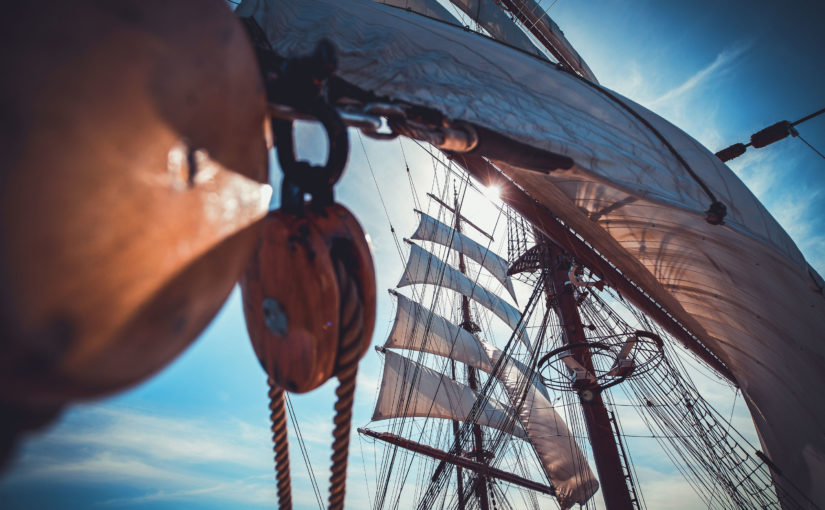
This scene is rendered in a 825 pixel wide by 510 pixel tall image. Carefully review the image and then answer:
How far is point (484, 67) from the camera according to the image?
220 centimetres

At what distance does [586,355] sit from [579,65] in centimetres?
916

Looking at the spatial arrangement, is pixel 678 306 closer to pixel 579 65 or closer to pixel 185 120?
pixel 185 120

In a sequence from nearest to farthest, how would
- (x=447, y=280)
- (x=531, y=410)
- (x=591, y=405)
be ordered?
(x=591, y=405) < (x=531, y=410) < (x=447, y=280)

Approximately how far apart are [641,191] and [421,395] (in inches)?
673

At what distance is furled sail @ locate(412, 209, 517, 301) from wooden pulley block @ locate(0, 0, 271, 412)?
21.3m

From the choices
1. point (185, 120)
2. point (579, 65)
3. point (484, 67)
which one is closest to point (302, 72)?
point (185, 120)

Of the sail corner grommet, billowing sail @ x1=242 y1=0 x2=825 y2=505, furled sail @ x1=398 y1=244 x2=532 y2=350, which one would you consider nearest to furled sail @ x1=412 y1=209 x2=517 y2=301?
furled sail @ x1=398 y1=244 x2=532 y2=350

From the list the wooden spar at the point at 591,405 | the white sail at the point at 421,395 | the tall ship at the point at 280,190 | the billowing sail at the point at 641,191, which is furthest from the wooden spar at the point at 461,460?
the tall ship at the point at 280,190

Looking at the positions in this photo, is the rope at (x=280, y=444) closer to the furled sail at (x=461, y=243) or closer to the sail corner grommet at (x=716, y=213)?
the sail corner grommet at (x=716, y=213)

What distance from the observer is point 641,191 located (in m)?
2.01

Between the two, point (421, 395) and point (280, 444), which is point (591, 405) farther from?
point (421, 395)

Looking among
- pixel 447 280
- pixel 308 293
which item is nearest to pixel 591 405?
pixel 308 293

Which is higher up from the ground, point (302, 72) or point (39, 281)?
point (302, 72)

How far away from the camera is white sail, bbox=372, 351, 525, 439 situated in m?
17.3
